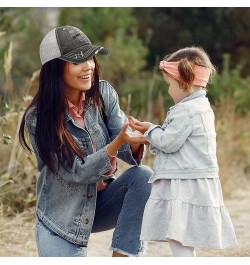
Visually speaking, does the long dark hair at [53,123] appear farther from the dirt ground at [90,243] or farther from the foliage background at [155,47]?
the foliage background at [155,47]

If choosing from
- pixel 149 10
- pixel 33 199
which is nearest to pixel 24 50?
pixel 149 10

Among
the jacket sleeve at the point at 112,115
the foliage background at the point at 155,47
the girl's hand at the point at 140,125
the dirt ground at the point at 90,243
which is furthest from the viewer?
the foliage background at the point at 155,47

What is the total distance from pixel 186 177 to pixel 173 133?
209 millimetres

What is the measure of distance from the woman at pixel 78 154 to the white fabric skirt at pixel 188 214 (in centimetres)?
32

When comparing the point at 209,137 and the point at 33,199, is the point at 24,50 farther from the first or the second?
the point at 209,137

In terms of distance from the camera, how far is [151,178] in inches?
148

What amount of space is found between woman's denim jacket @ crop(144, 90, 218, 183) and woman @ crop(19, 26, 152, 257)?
0.17m

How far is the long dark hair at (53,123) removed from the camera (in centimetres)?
382

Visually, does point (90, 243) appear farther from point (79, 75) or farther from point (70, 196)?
point (79, 75)

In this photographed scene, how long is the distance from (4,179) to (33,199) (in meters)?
0.26

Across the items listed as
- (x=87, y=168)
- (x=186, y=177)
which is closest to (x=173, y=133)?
(x=186, y=177)

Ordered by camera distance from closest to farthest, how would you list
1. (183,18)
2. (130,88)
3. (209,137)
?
(209,137)
(130,88)
(183,18)

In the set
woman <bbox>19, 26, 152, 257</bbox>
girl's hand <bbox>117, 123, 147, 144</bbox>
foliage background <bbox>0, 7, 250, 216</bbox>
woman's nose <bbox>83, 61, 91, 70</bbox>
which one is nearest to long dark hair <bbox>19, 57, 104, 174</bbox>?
woman <bbox>19, 26, 152, 257</bbox>

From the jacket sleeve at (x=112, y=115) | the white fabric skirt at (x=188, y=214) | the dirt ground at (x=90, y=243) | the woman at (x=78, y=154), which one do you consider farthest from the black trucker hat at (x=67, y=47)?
the dirt ground at (x=90, y=243)
